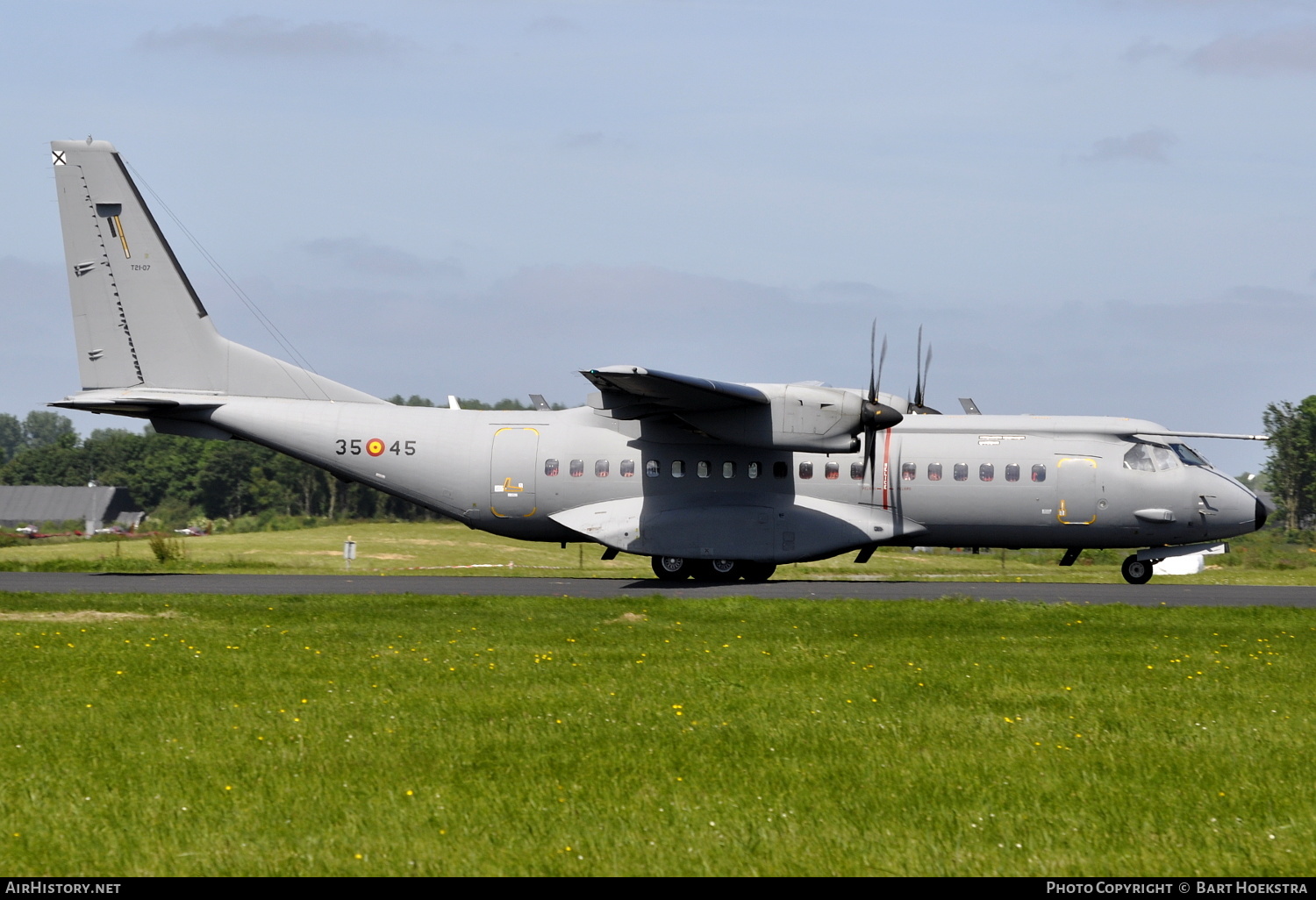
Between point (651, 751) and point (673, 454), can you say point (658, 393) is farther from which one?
point (651, 751)

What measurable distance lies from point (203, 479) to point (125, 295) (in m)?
97.0

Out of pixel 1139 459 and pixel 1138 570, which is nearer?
pixel 1139 459

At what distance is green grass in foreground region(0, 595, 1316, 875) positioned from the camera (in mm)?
7629

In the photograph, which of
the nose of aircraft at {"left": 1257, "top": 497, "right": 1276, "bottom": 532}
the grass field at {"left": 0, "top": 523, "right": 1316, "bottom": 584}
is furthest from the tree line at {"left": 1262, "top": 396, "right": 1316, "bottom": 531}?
the nose of aircraft at {"left": 1257, "top": 497, "right": 1276, "bottom": 532}

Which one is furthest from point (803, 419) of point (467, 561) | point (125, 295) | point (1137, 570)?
point (467, 561)

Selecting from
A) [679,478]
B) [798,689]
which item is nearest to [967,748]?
[798,689]

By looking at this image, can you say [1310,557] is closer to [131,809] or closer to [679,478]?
[679,478]

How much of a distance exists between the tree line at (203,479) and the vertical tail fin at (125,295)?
57.5 metres

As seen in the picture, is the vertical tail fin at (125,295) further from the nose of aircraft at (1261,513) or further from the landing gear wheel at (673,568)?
the nose of aircraft at (1261,513)

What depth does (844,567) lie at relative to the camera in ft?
139

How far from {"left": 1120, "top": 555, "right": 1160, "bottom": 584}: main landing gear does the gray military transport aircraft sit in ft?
0.17

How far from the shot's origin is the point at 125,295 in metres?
29.7

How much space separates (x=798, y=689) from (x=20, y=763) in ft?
24.7

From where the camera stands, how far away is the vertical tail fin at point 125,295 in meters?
29.4
